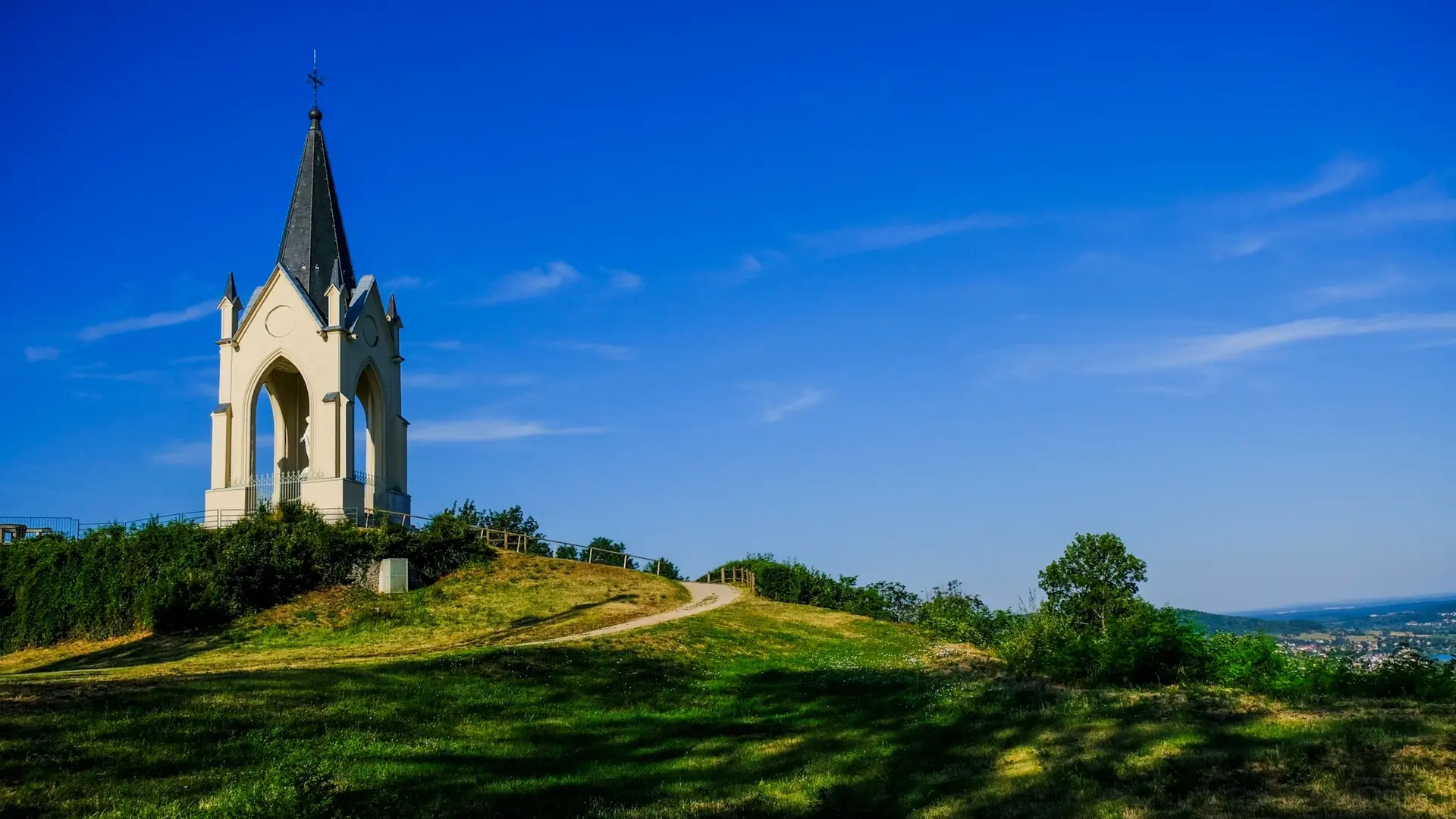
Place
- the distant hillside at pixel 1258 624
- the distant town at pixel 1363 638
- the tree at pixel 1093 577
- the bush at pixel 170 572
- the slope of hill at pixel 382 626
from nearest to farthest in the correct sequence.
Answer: the distant town at pixel 1363 638 < the slope of hill at pixel 382 626 < the distant hillside at pixel 1258 624 < the bush at pixel 170 572 < the tree at pixel 1093 577

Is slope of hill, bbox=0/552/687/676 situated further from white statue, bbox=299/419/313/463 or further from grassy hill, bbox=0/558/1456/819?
white statue, bbox=299/419/313/463

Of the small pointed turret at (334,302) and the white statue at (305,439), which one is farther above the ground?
the small pointed turret at (334,302)

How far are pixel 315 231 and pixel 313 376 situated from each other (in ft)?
20.0

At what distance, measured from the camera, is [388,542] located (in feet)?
116

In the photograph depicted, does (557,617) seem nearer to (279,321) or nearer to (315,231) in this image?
(279,321)

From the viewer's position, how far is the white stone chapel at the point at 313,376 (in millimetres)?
38875

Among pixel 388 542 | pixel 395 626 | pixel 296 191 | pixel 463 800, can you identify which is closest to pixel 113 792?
pixel 463 800

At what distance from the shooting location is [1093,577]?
5138 centimetres

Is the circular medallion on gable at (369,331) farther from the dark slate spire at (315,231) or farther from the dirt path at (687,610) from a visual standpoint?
the dirt path at (687,610)

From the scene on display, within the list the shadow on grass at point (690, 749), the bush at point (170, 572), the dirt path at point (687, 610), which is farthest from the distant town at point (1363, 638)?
the bush at point (170, 572)

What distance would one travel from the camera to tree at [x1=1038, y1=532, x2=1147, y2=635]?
4941cm

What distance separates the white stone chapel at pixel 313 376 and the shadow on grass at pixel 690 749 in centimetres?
2166

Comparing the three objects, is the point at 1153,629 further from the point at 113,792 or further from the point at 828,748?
the point at 113,792

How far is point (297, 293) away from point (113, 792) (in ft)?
104
